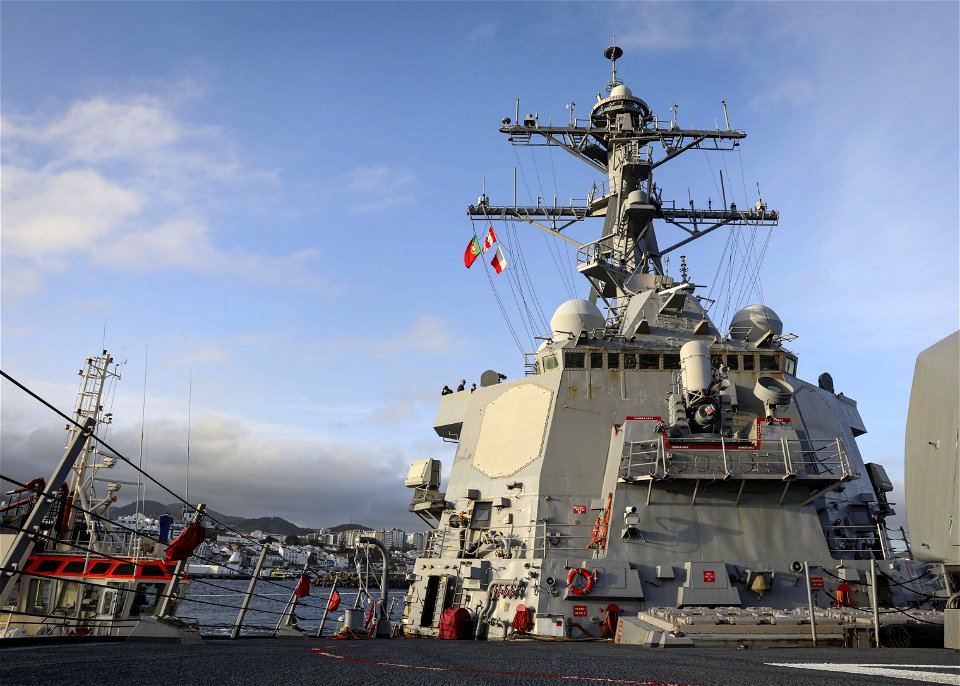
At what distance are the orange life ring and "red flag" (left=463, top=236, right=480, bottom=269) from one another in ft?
40.9

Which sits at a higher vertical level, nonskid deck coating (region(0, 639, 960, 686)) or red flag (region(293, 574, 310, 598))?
red flag (region(293, 574, 310, 598))

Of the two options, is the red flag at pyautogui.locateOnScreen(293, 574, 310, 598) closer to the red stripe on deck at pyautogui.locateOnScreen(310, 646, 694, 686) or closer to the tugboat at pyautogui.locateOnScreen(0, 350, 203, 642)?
the tugboat at pyautogui.locateOnScreen(0, 350, 203, 642)

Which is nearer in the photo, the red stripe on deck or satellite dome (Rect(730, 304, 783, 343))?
the red stripe on deck

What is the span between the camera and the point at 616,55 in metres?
24.8

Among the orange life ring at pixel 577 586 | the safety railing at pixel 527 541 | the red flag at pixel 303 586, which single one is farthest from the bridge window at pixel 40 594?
the orange life ring at pixel 577 586

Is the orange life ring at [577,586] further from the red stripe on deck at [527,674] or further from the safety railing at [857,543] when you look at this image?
the red stripe on deck at [527,674]

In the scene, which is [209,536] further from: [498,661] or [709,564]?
[709,564]

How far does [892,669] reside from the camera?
526 cm

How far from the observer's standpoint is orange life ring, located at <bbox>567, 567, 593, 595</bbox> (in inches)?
474

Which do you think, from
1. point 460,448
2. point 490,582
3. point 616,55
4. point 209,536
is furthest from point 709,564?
point 616,55

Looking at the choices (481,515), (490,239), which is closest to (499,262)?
(490,239)

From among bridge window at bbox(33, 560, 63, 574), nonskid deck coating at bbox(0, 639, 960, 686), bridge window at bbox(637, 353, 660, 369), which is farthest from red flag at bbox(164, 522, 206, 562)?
bridge window at bbox(33, 560, 63, 574)

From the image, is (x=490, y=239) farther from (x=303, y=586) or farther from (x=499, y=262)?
(x=303, y=586)

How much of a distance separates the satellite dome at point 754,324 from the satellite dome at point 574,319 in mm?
4139
